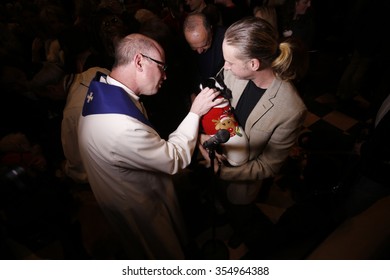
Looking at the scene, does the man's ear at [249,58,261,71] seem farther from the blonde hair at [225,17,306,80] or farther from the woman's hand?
the woman's hand

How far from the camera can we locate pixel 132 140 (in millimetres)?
1341

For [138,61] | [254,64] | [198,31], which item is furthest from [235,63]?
[198,31]

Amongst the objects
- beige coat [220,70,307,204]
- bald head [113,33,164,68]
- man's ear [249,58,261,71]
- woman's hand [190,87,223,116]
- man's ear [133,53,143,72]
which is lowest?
beige coat [220,70,307,204]

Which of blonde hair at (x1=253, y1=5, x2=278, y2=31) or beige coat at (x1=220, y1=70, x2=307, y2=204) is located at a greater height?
blonde hair at (x1=253, y1=5, x2=278, y2=31)

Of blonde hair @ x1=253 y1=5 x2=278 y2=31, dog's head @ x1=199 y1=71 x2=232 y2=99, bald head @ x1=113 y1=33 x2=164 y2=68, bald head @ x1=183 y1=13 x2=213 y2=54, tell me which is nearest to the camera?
bald head @ x1=113 y1=33 x2=164 y2=68

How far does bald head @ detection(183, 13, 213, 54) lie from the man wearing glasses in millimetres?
1114

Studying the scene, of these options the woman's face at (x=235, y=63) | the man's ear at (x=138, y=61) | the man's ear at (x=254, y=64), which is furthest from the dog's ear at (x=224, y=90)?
the man's ear at (x=138, y=61)

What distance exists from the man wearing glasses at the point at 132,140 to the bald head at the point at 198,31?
111 centimetres

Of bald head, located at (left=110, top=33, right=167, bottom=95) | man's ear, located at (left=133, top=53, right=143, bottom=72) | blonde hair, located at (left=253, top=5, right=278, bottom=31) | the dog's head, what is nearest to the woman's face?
the dog's head

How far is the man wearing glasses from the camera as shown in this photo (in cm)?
Answer: 137

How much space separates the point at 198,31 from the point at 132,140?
1661 mm

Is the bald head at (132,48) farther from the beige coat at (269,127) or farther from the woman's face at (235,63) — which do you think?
the beige coat at (269,127)
